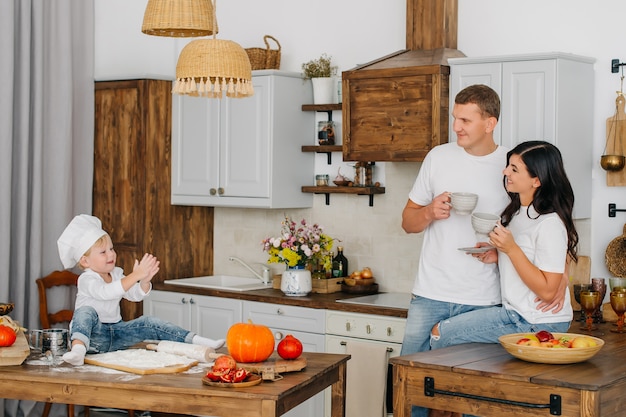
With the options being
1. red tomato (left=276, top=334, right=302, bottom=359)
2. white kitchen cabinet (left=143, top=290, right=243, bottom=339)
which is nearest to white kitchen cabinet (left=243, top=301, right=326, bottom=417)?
white kitchen cabinet (left=143, top=290, right=243, bottom=339)

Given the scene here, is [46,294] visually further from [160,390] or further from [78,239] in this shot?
[160,390]

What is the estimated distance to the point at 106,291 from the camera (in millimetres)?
3941

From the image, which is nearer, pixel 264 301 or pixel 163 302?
pixel 264 301

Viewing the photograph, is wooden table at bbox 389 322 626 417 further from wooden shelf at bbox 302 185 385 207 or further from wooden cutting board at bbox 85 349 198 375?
wooden shelf at bbox 302 185 385 207

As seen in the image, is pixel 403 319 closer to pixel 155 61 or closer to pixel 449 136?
→ pixel 449 136

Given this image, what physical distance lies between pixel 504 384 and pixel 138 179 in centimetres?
365

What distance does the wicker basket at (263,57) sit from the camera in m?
6.07

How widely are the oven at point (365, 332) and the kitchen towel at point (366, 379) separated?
1.7 inches

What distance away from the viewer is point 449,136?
16.7 feet

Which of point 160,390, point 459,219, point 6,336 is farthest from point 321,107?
point 160,390

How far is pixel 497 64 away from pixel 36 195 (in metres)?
3.02

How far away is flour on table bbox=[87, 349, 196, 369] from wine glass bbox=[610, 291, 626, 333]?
2103mm

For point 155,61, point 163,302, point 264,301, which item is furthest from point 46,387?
point 155,61

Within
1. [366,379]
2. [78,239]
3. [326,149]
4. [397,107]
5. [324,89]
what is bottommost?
[366,379]
